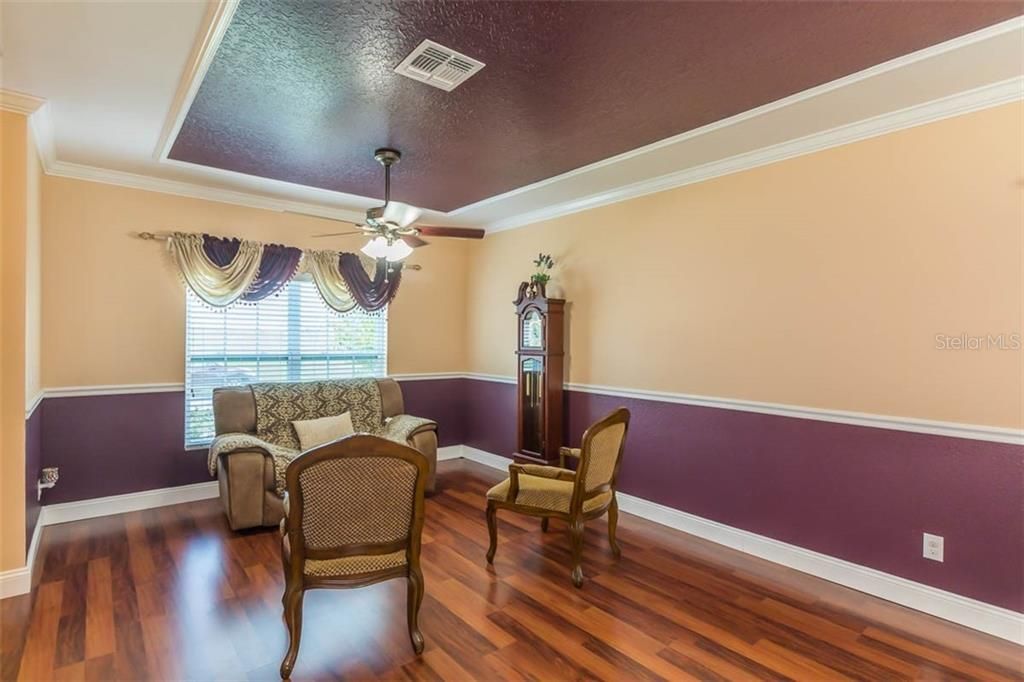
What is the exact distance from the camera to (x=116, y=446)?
4238 mm

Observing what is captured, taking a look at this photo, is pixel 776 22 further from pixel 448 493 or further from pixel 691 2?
pixel 448 493

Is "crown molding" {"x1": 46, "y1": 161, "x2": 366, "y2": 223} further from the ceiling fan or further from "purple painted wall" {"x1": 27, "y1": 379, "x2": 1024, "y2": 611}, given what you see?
the ceiling fan

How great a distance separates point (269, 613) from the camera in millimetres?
2740

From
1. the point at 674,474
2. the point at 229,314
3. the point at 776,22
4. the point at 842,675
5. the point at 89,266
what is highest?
the point at 776,22

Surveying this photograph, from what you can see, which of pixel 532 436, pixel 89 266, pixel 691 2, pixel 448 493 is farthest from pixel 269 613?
pixel 691 2

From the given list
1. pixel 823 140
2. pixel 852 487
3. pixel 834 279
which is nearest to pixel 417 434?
pixel 852 487

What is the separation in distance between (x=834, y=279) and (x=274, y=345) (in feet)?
15.6

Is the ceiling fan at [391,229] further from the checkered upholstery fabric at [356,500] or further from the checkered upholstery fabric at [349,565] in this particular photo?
the checkered upholstery fabric at [349,565]

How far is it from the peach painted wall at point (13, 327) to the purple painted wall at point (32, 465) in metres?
0.11

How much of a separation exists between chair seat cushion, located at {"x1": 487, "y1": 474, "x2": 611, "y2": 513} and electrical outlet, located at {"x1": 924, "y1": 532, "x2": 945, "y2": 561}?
1748mm

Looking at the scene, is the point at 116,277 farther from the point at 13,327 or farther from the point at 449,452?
the point at 449,452

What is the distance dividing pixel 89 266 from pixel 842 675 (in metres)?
5.61

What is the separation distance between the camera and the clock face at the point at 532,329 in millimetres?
4883

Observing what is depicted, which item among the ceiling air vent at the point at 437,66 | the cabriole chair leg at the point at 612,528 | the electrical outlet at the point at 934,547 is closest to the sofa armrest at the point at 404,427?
the cabriole chair leg at the point at 612,528
